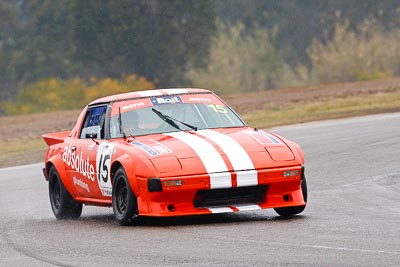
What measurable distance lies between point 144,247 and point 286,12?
66.1 meters

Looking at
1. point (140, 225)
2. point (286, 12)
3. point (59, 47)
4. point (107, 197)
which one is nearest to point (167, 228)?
point (140, 225)

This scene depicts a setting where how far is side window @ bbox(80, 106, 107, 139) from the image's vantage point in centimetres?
1156

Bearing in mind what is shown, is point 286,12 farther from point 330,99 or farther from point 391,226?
point 391,226

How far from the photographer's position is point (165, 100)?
1162 cm

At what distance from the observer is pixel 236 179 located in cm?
1005

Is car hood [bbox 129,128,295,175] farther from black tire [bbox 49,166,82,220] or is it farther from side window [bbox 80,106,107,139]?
→ black tire [bbox 49,166,82,220]

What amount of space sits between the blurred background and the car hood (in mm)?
33619

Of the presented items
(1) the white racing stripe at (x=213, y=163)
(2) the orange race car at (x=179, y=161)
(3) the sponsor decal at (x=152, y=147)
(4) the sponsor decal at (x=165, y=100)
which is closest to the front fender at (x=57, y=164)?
(2) the orange race car at (x=179, y=161)

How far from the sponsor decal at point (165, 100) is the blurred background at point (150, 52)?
32.7m

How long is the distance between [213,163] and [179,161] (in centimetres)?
30

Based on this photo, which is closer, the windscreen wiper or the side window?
the windscreen wiper

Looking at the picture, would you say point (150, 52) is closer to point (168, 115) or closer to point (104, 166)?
point (168, 115)

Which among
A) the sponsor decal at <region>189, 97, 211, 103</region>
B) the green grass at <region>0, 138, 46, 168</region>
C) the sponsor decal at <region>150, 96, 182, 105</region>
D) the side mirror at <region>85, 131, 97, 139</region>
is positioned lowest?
the green grass at <region>0, 138, 46, 168</region>

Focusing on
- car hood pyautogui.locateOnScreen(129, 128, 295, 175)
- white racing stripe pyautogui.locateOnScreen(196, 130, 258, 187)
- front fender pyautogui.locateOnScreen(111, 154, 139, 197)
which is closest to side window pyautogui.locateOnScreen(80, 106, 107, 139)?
car hood pyautogui.locateOnScreen(129, 128, 295, 175)
